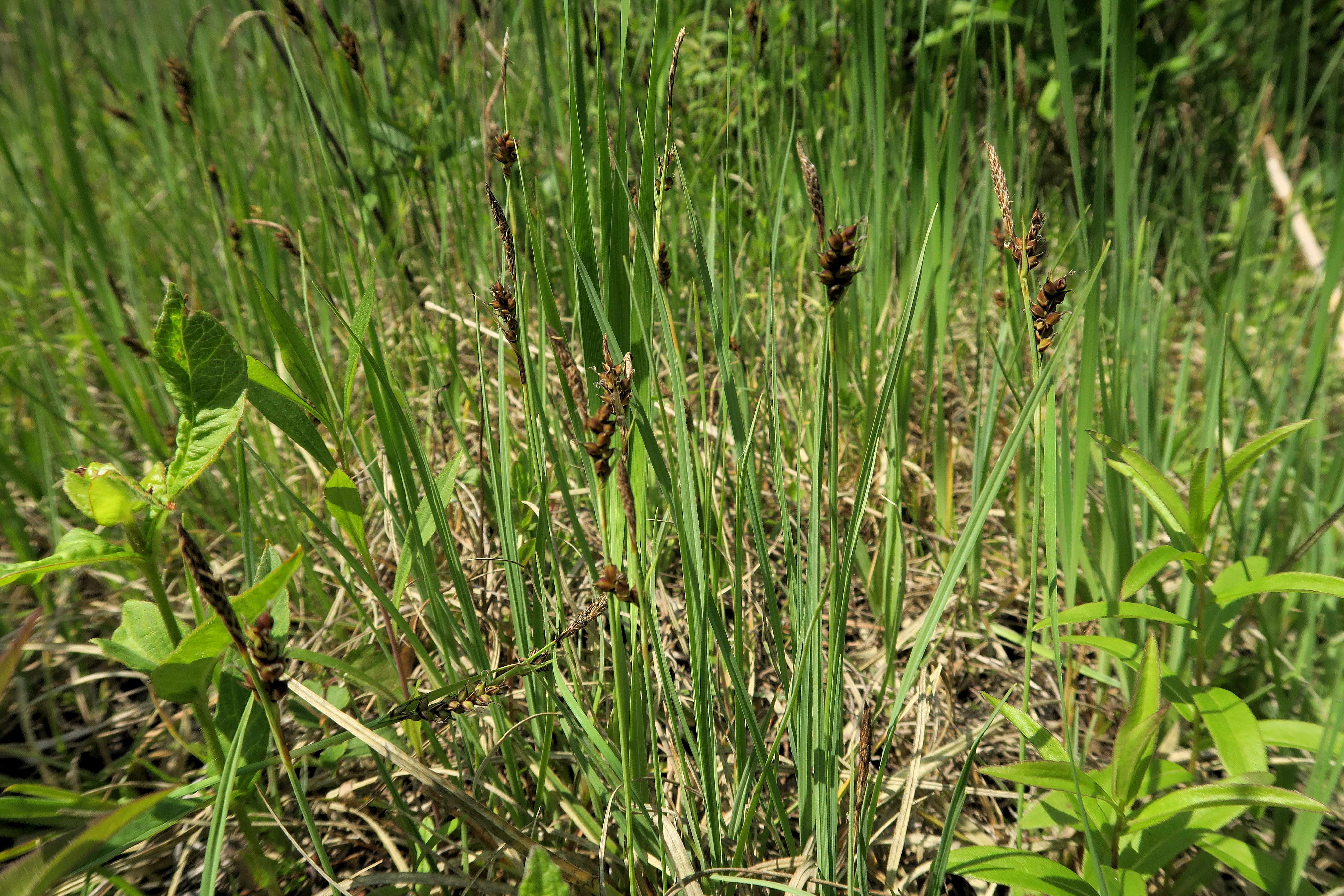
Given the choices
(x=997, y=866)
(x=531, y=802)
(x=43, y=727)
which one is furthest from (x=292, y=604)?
(x=997, y=866)

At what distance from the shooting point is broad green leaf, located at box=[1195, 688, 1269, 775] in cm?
68

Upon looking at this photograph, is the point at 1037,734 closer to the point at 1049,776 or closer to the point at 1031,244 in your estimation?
the point at 1049,776

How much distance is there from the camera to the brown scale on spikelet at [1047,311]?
0.57 meters

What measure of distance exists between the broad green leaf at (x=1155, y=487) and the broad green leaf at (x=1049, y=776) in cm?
29

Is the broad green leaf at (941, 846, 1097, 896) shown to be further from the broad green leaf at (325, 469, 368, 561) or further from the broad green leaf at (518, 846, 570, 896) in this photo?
the broad green leaf at (325, 469, 368, 561)

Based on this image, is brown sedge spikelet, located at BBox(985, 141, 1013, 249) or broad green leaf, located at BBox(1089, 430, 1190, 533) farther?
broad green leaf, located at BBox(1089, 430, 1190, 533)

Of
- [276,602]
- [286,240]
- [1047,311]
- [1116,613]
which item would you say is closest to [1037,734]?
[1116,613]

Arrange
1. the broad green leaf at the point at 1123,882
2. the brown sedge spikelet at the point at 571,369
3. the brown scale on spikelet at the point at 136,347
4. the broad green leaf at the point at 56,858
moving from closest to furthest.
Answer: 1. the broad green leaf at the point at 56,858
2. the brown sedge spikelet at the point at 571,369
3. the broad green leaf at the point at 1123,882
4. the brown scale on spikelet at the point at 136,347

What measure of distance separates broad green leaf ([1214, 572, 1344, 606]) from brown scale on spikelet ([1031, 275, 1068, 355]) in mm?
352

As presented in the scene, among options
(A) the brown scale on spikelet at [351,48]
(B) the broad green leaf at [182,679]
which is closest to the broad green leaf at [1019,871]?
(B) the broad green leaf at [182,679]

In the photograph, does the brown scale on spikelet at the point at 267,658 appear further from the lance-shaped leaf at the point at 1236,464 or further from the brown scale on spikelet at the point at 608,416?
the lance-shaped leaf at the point at 1236,464

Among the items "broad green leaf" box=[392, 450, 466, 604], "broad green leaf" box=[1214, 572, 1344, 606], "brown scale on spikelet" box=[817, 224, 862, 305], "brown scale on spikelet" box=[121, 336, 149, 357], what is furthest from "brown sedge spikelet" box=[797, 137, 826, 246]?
"brown scale on spikelet" box=[121, 336, 149, 357]

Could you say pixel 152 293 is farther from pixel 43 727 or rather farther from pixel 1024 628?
pixel 1024 628

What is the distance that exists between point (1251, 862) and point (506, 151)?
909mm
